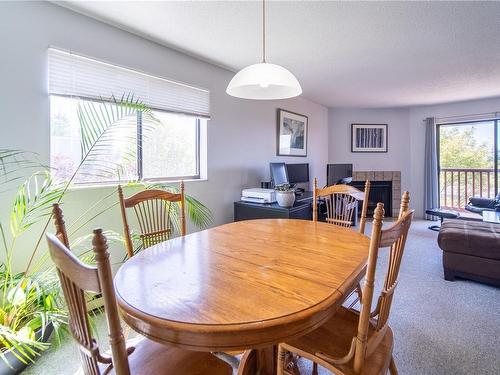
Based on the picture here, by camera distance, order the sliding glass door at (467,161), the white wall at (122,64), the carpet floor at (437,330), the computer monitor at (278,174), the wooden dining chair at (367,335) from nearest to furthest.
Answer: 1. the wooden dining chair at (367,335)
2. the carpet floor at (437,330)
3. the white wall at (122,64)
4. the computer monitor at (278,174)
5. the sliding glass door at (467,161)

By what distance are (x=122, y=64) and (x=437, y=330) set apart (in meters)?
3.09

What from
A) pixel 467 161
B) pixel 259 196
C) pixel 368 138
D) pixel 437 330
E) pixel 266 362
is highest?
pixel 368 138

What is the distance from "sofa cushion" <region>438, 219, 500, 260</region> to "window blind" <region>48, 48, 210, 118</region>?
8.90 ft

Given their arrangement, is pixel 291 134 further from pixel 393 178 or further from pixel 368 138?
pixel 393 178

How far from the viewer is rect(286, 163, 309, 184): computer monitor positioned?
4253 mm

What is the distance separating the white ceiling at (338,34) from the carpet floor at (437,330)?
7.35 feet

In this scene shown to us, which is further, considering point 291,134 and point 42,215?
point 291,134

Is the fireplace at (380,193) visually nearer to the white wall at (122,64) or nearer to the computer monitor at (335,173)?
the computer monitor at (335,173)

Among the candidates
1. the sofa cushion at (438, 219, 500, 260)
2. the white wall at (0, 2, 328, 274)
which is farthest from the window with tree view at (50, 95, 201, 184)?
the sofa cushion at (438, 219, 500, 260)

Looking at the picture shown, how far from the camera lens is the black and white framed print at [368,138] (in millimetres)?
5742

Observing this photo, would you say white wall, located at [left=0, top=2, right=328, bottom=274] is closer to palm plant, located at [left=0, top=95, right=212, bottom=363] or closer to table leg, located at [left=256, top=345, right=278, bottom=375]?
palm plant, located at [left=0, top=95, right=212, bottom=363]

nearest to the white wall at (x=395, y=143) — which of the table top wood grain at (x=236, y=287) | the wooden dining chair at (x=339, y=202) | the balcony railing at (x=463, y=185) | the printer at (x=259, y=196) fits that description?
the balcony railing at (x=463, y=185)

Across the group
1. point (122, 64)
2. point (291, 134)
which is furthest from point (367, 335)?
point (291, 134)

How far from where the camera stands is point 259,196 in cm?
310
